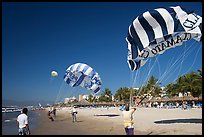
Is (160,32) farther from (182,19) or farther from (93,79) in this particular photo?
(93,79)

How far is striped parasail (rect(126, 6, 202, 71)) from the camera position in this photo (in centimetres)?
1073

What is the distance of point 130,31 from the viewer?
11461mm

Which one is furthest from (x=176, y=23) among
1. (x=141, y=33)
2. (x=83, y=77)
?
(x=83, y=77)

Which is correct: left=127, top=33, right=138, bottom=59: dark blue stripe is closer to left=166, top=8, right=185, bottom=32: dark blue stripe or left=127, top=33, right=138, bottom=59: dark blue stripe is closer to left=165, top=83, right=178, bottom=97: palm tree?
left=166, top=8, right=185, bottom=32: dark blue stripe

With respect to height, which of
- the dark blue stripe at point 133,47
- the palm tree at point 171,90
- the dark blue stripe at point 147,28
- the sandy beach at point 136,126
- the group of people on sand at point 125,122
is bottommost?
the sandy beach at point 136,126

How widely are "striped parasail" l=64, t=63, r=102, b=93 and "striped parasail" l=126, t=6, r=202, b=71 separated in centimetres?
934

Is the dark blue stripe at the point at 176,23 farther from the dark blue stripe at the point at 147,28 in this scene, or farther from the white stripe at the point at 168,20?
the dark blue stripe at the point at 147,28

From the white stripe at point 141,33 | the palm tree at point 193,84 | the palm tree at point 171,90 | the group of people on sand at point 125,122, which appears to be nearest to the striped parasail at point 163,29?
the white stripe at point 141,33

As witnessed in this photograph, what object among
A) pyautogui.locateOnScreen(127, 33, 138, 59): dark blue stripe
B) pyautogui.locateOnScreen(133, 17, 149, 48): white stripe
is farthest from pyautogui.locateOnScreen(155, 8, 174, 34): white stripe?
pyautogui.locateOnScreen(127, 33, 138, 59): dark blue stripe

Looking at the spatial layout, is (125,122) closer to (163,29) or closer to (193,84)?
(163,29)

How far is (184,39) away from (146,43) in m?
1.45

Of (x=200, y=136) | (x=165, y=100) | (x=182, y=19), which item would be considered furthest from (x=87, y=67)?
(x=165, y=100)

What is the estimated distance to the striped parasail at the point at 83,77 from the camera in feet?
67.7

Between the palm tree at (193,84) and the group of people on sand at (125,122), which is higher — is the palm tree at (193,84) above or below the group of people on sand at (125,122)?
above
